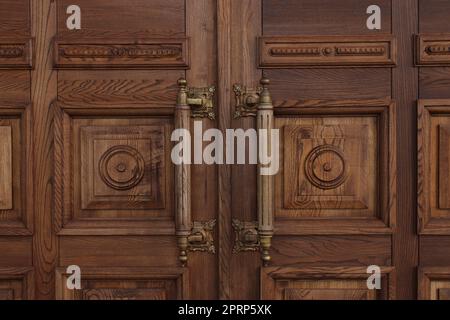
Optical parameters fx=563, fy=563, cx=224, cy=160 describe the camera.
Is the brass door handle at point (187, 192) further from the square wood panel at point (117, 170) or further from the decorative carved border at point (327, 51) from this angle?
the decorative carved border at point (327, 51)

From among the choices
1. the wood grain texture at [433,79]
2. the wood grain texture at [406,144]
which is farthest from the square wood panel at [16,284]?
the wood grain texture at [433,79]

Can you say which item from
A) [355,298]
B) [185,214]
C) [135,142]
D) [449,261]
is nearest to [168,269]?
[185,214]

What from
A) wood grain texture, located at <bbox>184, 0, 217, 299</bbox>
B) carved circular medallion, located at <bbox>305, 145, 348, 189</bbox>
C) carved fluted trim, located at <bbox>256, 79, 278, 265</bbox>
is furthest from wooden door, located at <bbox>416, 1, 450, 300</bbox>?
wood grain texture, located at <bbox>184, 0, 217, 299</bbox>

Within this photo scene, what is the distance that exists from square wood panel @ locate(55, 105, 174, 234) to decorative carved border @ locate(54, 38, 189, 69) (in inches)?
4.3

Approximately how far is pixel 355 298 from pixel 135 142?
1.92 ft

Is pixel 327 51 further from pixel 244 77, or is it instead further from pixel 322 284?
pixel 322 284

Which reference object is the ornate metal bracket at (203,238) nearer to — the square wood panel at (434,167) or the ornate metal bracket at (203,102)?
the ornate metal bracket at (203,102)

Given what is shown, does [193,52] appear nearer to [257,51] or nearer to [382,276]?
[257,51]

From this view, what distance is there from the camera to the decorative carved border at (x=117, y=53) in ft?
3.97

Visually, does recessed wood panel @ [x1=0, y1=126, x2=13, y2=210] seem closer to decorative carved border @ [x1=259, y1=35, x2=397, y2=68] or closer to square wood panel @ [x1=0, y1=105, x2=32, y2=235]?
square wood panel @ [x1=0, y1=105, x2=32, y2=235]

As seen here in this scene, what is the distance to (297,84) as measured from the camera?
122 cm

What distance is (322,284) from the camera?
4.01ft

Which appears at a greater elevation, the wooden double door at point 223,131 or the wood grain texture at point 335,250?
the wooden double door at point 223,131

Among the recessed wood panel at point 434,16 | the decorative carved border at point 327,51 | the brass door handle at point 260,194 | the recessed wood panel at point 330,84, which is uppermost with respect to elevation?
the recessed wood panel at point 434,16
